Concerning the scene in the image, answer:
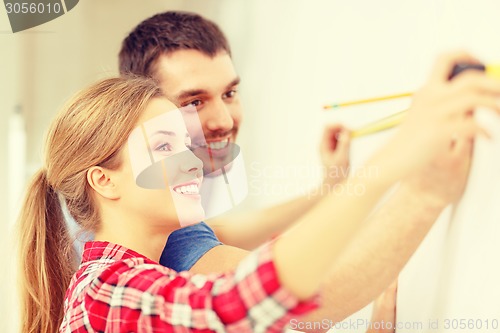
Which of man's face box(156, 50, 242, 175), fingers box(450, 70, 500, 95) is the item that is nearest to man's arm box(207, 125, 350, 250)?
man's face box(156, 50, 242, 175)

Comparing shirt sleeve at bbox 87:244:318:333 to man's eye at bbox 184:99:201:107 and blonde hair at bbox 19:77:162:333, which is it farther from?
man's eye at bbox 184:99:201:107

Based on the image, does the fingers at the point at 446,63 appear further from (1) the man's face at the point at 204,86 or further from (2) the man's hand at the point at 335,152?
(1) the man's face at the point at 204,86

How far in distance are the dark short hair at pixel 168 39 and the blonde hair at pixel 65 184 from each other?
0.22m

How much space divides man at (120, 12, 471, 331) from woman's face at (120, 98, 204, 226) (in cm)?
13

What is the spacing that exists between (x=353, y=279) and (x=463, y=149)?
0.72 ft

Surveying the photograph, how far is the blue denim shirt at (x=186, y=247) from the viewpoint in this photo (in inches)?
40.5

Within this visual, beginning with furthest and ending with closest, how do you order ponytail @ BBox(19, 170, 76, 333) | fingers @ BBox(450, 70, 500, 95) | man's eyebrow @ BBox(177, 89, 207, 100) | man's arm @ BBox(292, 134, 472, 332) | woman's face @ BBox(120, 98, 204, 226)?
1. man's eyebrow @ BBox(177, 89, 207, 100)
2. ponytail @ BBox(19, 170, 76, 333)
3. woman's face @ BBox(120, 98, 204, 226)
4. man's arm @ BBox(292, 134, 472, 332)
5. fingers @ BBox(450, 70, 500, 95)

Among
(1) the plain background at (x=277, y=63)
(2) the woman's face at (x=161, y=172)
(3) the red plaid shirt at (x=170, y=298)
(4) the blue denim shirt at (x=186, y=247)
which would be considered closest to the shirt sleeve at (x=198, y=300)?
(3) the red plaid shirt at (x=170, y=298)

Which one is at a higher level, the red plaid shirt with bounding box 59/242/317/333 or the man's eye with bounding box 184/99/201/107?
the man's eye with bounding box 184/99/201/107

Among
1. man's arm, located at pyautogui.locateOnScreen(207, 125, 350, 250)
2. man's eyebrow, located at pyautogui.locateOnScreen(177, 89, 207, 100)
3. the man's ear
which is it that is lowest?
man's arm, located at pyautogui.locateOnScreen(207, 125, 350, 250)

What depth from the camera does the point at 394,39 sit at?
97cm

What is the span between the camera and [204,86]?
1182 mm

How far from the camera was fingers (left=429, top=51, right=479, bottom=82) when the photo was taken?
600mm

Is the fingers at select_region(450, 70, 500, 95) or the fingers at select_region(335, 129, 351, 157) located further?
the fingers at select_region(335, 129, 351, 157)
